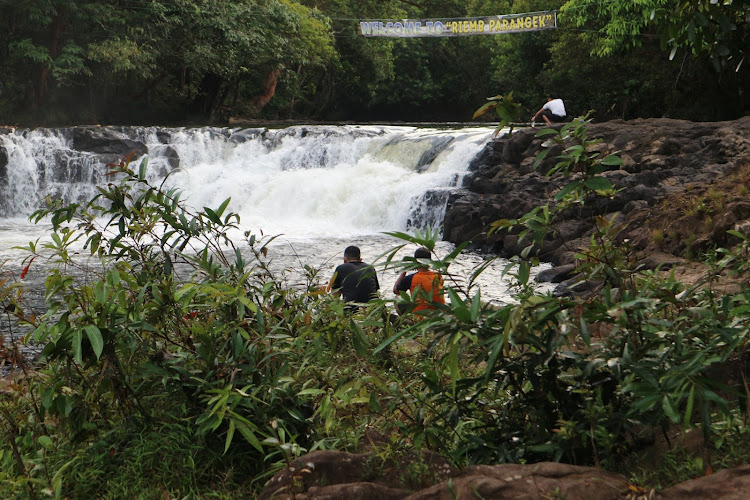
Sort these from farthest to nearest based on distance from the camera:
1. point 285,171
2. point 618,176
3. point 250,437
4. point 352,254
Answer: point 285,171
point 618,176
point 352,254
point 250,437

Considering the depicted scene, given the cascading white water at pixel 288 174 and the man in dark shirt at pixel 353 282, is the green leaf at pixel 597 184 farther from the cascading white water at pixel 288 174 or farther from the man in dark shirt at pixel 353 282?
the cascading white water at pixel 288 174

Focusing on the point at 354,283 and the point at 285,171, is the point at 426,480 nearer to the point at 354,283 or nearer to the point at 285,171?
the point at 354,283

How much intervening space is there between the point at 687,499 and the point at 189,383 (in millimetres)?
2033

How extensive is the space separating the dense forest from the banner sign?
1601 millimetres

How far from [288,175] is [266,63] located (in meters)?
12.1

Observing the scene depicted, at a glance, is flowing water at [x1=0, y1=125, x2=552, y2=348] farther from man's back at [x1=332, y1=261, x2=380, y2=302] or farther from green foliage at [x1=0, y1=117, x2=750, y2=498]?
green foliage at [x1=0, y1=117, x2=750, y2=498]

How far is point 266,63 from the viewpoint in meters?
30.1

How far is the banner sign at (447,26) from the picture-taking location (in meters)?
25.4

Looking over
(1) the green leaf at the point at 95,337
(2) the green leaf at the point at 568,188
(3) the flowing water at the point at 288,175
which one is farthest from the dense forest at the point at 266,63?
(1) the green leaf at the point at 95,337

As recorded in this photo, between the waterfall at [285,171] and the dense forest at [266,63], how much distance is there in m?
5.15

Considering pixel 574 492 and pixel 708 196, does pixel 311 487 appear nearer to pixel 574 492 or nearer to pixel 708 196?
pixel 574 492

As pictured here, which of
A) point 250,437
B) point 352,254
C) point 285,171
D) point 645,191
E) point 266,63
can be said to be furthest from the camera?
point 266,63

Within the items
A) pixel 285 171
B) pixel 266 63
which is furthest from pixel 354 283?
pixel 266 63

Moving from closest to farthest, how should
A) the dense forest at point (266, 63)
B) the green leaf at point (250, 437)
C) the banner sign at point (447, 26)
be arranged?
the green leaf at point (250, 437)
the dense forest at point (266, 63)
the banner sign at point (447, 26)
